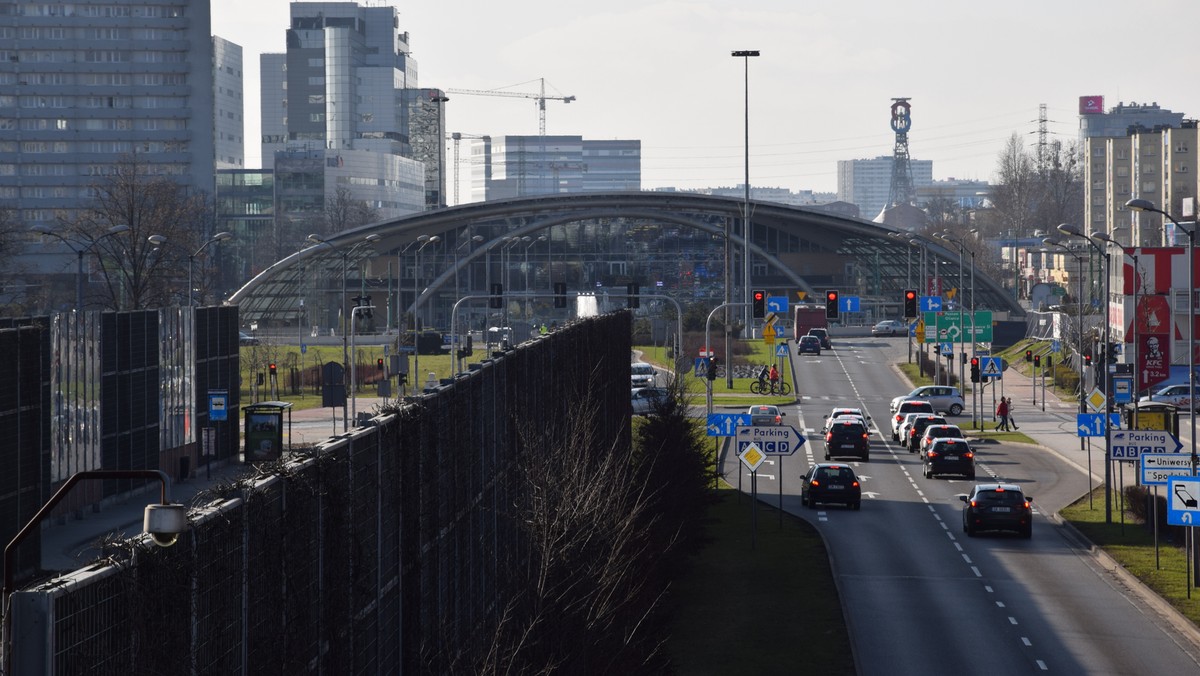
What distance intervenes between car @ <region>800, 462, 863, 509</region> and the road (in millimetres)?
463

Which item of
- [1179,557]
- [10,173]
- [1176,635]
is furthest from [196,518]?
[10,173]

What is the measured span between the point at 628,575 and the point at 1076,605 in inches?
485

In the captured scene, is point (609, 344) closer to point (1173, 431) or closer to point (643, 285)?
point (1173, 431)

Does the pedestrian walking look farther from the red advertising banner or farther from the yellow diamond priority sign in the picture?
the yellow diamond priority sign

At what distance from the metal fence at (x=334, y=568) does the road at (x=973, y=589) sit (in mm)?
6888

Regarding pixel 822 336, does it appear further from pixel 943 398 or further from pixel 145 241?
pixel 145 241

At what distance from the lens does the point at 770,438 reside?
33750 mm

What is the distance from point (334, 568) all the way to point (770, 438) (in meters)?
22.7

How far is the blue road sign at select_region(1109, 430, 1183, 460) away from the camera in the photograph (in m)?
33.6

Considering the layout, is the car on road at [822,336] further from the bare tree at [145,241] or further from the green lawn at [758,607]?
the green lawn at [758,607]

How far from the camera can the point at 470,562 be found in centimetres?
1845

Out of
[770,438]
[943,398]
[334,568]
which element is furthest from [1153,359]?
[334,568]

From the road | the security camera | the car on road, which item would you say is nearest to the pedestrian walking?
the road

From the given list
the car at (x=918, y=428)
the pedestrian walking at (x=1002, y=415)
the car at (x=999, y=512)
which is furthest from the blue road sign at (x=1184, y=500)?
the pedestrian walking at (x=1002, y=415)
